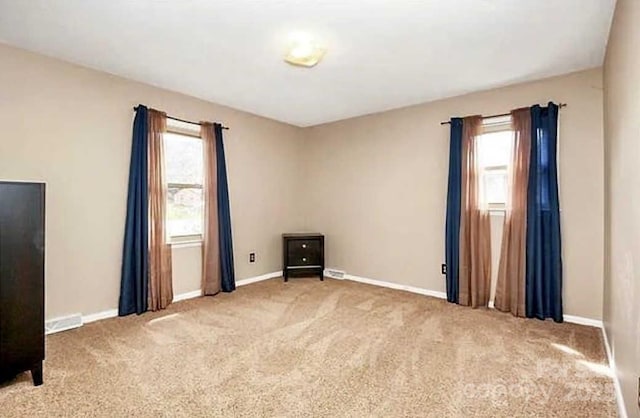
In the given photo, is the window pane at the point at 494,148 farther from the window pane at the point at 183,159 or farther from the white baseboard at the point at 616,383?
the window pane at the point at 183,159

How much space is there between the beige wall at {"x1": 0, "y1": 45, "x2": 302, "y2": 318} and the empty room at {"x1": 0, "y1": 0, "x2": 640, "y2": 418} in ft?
0.06

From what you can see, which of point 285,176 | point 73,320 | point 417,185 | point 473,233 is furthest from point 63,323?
point 473,233

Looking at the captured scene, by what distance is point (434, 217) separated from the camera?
4234 millimetres

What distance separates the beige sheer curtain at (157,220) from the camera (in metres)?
3.61

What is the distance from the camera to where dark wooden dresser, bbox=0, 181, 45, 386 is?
2037 millimetres

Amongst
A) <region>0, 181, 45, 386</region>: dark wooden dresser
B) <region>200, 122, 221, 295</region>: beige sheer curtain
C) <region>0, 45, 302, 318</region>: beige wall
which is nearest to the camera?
<region>0, 181, 45, 386</region>: dark wooden dresser

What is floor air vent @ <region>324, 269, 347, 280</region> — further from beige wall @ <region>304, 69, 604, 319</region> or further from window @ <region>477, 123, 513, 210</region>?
window @ <region>477, 123, 513, 210</region>

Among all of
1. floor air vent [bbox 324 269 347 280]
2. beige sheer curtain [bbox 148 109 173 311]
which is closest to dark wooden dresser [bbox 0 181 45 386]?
beige sheer curtain [bbox 148 109 173 311]

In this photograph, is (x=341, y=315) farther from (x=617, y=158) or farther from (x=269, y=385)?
(x=617, y=158)

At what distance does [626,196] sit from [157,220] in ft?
12.5

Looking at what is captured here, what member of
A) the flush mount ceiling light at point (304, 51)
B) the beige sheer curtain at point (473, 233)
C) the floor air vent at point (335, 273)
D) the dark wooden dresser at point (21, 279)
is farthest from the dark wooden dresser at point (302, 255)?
the dark wooden dresser at point (21, 279)

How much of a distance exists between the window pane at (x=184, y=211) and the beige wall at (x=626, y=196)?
387 centimetres

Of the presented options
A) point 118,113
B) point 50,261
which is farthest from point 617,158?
point 50,261

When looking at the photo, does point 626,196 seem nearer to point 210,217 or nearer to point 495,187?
point 495,187
